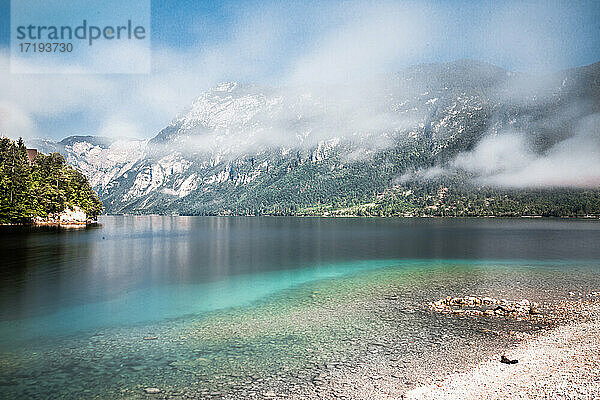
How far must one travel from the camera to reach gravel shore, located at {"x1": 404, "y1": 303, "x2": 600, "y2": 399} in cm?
1586

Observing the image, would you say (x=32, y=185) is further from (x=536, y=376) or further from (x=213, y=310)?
(x=536, y=376)

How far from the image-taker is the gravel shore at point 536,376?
624 inches

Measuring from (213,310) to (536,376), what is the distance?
971 inches

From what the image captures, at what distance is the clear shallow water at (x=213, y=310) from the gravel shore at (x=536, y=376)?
4.65 metres

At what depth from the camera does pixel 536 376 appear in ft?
58.2

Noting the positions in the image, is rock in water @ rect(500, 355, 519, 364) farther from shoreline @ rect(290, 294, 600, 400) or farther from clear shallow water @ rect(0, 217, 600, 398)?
clear shallow water @ rect(0, 217, 600, 398)

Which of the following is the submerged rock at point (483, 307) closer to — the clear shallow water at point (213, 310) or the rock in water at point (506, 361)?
the clear shallow water at point (213, 310)

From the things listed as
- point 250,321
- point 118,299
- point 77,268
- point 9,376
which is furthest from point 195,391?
point 77,268

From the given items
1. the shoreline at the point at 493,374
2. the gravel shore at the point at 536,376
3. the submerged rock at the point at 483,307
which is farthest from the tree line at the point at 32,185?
→ the gravel shore at the point at 536,376

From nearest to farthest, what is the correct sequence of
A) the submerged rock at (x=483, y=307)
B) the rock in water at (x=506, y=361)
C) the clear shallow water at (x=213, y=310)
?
the rock in water at (x=506, y=361), the clear shallow water at (x=213, y=310), the submerged rock at (x=483, y=307)

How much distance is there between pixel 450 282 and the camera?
45875mm

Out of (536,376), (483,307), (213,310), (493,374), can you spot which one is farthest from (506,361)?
(213,310)

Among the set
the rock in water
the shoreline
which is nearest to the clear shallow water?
the shoreline

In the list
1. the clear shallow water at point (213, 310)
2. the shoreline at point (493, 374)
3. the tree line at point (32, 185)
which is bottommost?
the clear shallow water at point (213, 310)
